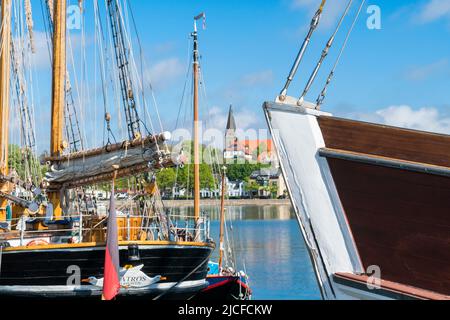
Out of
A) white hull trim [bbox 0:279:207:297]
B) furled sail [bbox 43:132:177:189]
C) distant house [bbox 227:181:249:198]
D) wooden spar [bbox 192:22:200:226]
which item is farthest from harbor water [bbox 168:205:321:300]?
distant house [bbox 227:181:249:198]

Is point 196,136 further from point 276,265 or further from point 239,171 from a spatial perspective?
point 239,171

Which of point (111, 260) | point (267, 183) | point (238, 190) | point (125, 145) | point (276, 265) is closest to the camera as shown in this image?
point (111, 260)

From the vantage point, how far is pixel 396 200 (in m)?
8.09

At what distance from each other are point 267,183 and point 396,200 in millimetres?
136262

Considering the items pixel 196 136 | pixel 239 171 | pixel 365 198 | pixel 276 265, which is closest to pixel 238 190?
pixel 239 171

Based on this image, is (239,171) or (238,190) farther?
(238,190)

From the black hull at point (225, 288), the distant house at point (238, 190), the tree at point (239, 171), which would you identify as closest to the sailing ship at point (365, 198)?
the black hull at point (225, 288)

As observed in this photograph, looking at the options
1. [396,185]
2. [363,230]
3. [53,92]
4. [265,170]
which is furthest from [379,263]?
[265,170]

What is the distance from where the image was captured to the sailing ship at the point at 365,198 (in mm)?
7844

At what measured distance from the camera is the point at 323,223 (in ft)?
28.0

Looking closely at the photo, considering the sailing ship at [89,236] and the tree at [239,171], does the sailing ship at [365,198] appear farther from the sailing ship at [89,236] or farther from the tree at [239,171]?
the tree at [239,171]

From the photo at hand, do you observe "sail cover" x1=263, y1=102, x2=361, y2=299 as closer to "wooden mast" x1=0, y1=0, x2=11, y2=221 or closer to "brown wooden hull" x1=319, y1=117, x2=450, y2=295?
"brown wooden hull" x1=319, y1=117, x2=450, y2=295
